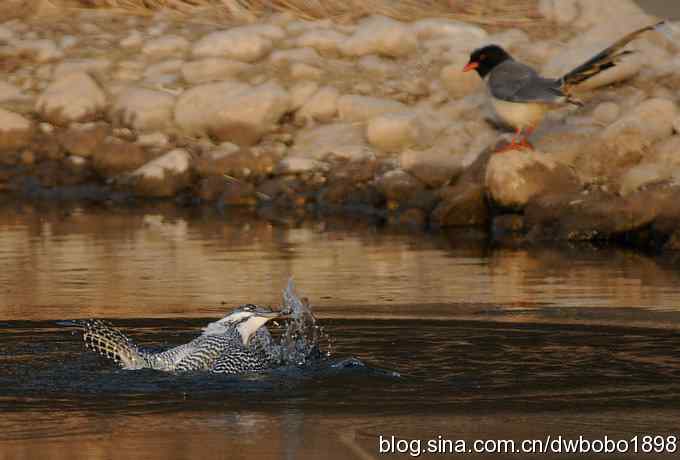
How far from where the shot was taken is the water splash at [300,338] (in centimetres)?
862

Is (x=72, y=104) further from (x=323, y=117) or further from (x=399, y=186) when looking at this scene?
(x=399, y=186)

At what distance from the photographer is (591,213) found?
1580 centimetres

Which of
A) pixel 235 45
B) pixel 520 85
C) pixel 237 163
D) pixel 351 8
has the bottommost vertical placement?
pixel 237 163

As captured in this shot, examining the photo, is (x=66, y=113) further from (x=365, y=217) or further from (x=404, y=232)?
(x=404, y=232)

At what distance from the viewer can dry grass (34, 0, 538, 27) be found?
23109 millimetres

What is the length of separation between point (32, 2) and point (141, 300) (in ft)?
44.9

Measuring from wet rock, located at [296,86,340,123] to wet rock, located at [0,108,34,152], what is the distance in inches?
138

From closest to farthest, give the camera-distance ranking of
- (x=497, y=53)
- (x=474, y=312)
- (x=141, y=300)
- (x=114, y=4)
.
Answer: (x=474, y=312)
(x=141, y=300)
(x=497, y=53)
(x=114, y=4)

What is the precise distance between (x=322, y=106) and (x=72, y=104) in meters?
3.37

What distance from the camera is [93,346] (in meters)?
8.39

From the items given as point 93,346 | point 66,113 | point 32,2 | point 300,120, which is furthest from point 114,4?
point 93,346

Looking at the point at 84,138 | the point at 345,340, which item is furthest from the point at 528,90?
the point at 345,340

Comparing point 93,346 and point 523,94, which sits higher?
point 523,94

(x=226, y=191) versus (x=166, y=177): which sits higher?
(x=166, y=177)
